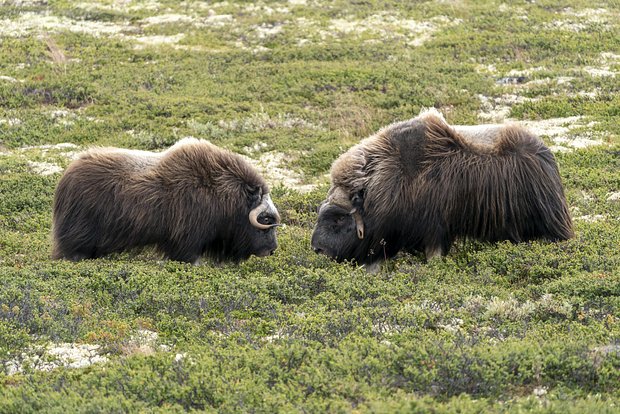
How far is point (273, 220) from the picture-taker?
9688 millimetres

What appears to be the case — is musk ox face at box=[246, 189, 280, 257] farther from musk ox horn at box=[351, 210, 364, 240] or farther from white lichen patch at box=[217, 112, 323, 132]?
white lichen patch at box=[217, 112, 323, 132]

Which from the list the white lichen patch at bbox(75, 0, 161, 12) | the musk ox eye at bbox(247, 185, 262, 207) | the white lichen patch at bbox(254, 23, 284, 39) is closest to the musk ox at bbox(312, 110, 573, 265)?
the musk ox eye at bbox(247, 185, 262, 207)

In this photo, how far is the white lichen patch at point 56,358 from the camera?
227 inches

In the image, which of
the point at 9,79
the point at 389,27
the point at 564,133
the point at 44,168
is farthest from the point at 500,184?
the point at 389,27

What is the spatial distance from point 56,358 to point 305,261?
3.54 meters

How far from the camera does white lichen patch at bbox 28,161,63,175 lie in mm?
13648

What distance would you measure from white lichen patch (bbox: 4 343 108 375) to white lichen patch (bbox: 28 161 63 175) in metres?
8.00

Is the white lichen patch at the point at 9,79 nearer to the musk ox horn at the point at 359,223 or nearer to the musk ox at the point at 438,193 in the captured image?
the musk ox at the point at 438,193

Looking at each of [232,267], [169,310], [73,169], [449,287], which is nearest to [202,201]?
[232,267]

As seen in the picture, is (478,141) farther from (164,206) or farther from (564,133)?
(564,133)

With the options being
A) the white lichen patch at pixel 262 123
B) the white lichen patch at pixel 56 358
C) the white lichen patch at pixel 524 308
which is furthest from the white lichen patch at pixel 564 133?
the white lichen patch at pixel 56 358

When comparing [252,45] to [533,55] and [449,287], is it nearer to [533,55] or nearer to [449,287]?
[533,55]

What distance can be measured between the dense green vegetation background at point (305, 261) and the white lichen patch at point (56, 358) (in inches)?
1.4

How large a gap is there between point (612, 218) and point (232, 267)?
455 centimetres
